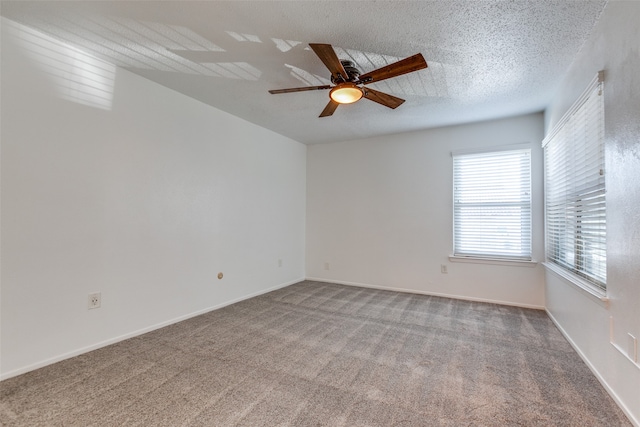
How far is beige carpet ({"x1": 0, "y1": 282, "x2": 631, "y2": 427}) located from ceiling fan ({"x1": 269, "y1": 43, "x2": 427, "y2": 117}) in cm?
211

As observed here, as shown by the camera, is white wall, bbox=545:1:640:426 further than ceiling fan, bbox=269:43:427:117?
No

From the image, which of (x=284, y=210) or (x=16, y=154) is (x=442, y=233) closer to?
(x=284, y=210)

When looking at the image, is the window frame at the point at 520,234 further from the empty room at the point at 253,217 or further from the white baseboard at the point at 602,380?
the white baseboard at the point at 602,380

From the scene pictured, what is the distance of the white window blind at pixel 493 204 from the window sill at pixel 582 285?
0.61 meters

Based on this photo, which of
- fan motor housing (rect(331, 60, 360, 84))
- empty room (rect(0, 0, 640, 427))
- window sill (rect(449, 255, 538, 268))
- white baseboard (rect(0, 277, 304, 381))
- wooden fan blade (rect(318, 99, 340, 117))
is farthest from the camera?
window sill (rect(449, 255, 538, 268))

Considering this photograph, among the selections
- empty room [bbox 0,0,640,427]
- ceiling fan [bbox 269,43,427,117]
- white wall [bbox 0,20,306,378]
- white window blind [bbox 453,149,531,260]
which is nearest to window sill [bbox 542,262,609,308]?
empty room [bbox 0,0,640,427]

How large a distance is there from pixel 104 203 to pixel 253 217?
6.07ft

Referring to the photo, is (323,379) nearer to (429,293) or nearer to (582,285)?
(582,285)

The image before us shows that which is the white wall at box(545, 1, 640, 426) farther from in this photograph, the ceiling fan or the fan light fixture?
the fan light fixture

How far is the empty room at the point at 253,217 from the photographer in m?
1.72

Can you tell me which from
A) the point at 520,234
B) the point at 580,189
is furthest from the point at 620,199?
the point at 520,234

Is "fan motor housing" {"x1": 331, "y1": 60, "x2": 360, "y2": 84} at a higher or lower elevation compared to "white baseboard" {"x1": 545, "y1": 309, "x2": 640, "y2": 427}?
higher

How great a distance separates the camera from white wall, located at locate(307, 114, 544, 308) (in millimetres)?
3643

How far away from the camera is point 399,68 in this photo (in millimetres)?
1956
